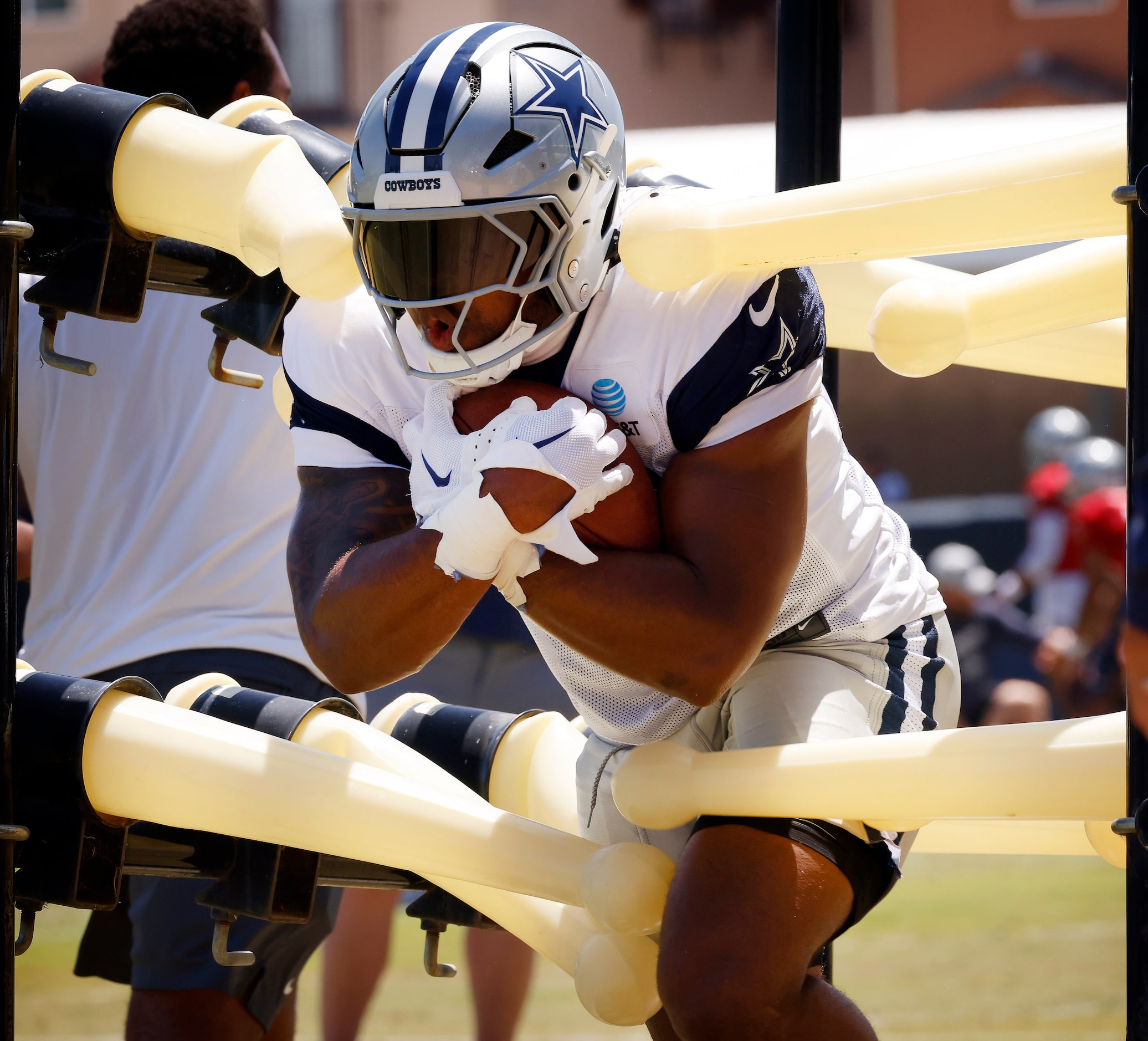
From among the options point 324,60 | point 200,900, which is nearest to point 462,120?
point 200,900

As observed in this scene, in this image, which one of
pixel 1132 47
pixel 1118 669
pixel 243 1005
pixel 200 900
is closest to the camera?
pixel 1132 47

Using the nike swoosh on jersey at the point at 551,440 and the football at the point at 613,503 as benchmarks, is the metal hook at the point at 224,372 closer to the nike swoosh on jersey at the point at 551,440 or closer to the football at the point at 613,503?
the football at the point at 613,503

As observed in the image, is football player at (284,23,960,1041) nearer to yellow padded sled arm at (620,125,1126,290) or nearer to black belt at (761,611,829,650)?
black belt at (761,611,829,650)

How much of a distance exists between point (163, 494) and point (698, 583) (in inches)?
44.6

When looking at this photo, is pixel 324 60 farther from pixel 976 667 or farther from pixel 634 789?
pixel 634 789

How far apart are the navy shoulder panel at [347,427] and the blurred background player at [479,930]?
3.67 ft

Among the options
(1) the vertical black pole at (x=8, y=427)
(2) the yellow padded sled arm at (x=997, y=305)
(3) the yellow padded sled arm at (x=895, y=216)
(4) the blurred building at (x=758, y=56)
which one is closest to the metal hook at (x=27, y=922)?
(1) the vertical black pole at (x=8, y=427)

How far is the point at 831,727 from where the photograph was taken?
60.6 inches

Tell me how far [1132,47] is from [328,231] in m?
0.73

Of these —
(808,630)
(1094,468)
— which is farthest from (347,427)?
(1094,468)

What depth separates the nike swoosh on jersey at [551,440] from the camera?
1.37 meters

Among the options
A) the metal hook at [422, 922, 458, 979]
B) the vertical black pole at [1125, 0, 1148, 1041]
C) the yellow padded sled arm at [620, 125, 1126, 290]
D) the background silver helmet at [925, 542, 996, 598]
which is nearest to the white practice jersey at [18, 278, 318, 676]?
the metal hook at [422, 922, 458, 979]

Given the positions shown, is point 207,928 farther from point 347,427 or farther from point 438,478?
point 438,478

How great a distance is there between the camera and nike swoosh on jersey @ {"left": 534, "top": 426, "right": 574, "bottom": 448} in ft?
4.48
